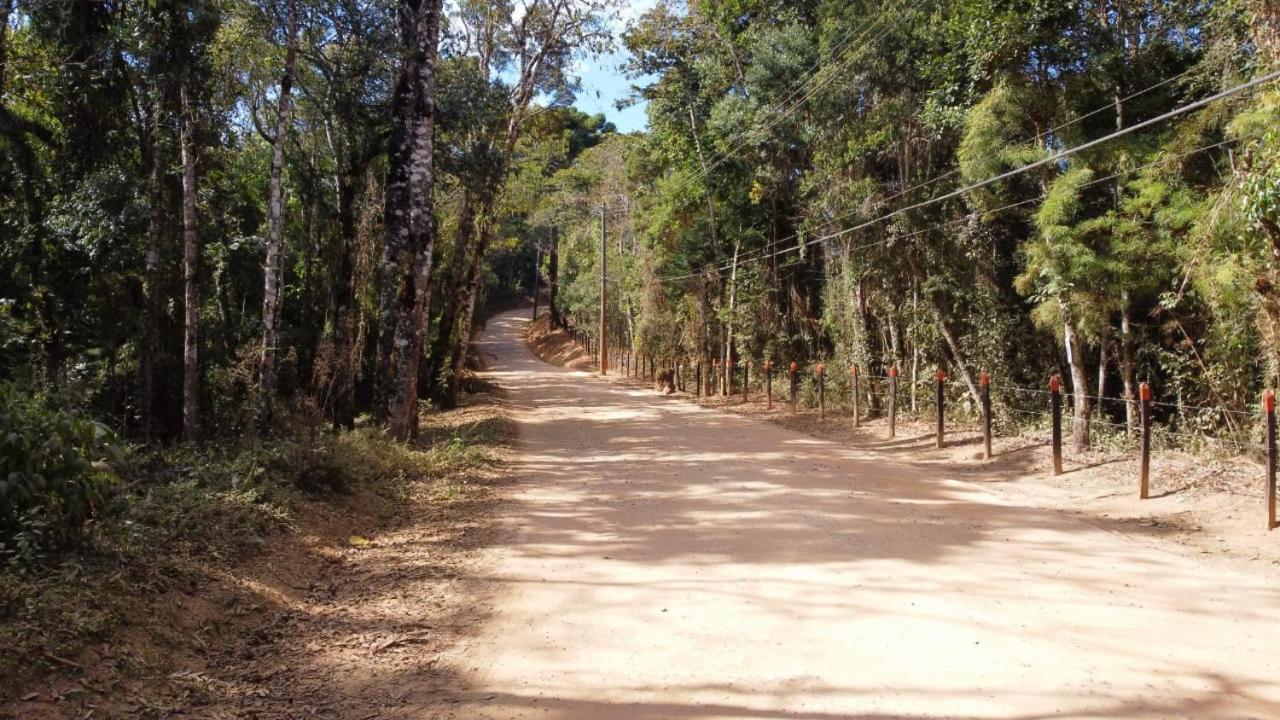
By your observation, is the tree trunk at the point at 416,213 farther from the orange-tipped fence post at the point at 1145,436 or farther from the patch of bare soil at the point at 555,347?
the patch of bare soil at the point at 555,347

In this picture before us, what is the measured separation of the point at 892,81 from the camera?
15.4 metres

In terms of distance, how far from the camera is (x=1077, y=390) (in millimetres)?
11211

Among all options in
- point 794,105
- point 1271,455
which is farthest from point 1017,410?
point 794,105

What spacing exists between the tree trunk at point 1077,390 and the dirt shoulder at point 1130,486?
434mm

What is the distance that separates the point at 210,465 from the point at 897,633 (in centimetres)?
645

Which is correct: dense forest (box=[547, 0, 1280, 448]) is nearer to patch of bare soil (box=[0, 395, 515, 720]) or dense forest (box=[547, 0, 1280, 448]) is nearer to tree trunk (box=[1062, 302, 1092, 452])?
tree trunk (box=[1062, 302, 1092, 452])

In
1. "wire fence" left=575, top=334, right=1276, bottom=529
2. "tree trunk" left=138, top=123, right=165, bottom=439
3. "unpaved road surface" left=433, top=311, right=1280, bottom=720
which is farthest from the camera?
"tree trunk" left=138, top=123, right=165, bottom=439

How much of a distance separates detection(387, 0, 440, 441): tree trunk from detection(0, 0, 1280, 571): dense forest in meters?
0.05

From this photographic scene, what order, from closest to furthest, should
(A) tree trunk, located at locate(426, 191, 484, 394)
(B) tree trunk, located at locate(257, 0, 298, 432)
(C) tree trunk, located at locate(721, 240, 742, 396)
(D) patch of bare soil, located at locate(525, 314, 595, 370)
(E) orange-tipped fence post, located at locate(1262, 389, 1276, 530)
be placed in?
(E) orange-tipped fence post, located at locate(1262, 389, 1276, 530), (B) tree trunk, located at locate(257, 0, 298, 432), (A) tree trunk, located at locate(426, 191, 484, 394), (C) tree trunk, located at locate(721, 240, 742, 396), (D) patch of bare soil, located at locate(525, 314, 595, 370)

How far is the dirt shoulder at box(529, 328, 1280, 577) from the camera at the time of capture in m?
6.79

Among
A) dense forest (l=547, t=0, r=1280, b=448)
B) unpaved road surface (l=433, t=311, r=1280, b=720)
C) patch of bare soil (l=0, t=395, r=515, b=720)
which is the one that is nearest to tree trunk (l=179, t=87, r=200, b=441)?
patch of bare soil (l=0, t=395, r=515, b=720)

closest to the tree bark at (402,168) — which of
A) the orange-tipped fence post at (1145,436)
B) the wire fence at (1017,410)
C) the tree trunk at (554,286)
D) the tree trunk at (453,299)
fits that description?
the tree trunk at (453,299)

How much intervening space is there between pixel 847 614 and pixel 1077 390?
799 cm

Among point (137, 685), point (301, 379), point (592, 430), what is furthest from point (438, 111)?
point (137, 685)
